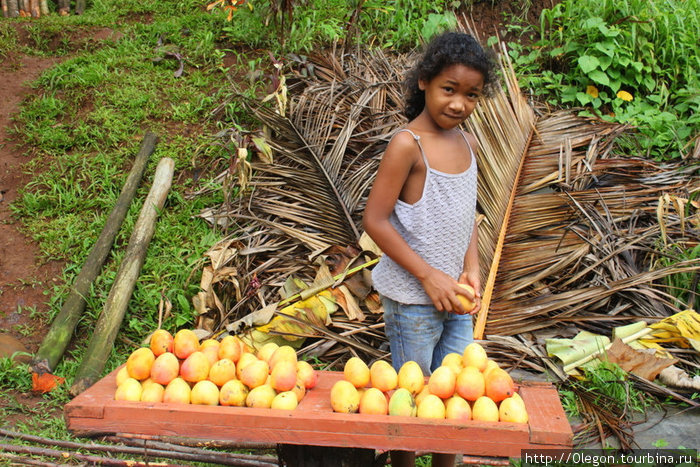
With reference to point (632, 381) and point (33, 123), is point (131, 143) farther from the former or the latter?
point (632, 381)

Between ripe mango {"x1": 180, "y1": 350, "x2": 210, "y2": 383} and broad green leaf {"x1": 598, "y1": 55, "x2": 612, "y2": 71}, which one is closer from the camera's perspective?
ripe mango {"x1": 180, "y1": 350, "x2": 210, "y2": 383}


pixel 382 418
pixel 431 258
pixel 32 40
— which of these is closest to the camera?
pixel 382 418

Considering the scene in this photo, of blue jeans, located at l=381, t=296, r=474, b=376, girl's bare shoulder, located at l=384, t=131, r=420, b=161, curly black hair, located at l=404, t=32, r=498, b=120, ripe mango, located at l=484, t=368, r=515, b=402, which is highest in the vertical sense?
curly black hair, located at l=404, t=32, r=498, b=120

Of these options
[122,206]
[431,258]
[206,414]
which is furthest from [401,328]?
[122,206]

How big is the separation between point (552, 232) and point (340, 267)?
129 cm

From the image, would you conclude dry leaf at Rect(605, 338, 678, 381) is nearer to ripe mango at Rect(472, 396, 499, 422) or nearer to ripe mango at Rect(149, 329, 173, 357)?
ripe mango at Rect(472, 396, 499, 422)

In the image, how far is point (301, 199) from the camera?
4.34 metres

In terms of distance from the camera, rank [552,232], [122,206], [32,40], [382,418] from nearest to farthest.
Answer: [382,418] < [552,232] < [122,206] < [32,40]

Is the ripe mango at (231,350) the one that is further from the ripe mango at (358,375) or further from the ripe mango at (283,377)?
the ripe mango at (358,375)

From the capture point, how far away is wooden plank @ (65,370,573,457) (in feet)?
5.64

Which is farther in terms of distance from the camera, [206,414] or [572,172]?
[572,172]

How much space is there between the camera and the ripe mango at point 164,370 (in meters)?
2.03

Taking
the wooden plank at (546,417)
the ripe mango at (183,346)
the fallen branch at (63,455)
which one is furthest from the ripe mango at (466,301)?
the fallen branch at (63,455)

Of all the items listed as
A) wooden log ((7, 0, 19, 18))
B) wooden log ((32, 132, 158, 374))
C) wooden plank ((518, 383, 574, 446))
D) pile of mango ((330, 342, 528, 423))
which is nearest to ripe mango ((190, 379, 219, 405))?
pile of mango ((330, 342, 528, 423))
